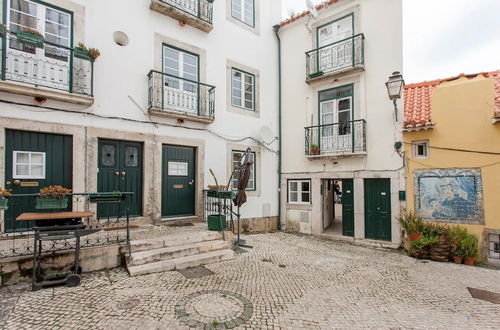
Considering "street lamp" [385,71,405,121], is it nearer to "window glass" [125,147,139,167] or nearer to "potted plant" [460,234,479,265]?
"potted plant" [460,234,479,265]

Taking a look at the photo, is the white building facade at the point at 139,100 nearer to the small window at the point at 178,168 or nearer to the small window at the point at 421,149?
the small window at the point at 178,168

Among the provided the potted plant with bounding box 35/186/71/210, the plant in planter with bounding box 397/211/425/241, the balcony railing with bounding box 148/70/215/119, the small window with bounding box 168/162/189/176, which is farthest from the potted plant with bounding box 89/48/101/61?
the plant in planter with bounding box 397/211/425/241

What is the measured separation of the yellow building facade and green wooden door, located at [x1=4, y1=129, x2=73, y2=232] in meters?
9.24

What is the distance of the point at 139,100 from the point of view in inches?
279

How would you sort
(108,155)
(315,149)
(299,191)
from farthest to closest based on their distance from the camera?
(299,191) → (315,149) → (108,155)

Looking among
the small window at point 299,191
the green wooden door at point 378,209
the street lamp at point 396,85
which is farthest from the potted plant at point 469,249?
the small window at point 299,191

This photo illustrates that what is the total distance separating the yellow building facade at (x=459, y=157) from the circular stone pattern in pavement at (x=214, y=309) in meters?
6.26

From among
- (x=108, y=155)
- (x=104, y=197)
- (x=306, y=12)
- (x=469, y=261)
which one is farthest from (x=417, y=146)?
(x=108, y=155)

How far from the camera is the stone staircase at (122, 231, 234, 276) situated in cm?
489

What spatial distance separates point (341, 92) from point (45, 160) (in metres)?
9.01

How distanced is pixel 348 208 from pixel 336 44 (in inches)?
231

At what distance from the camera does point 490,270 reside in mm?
6098

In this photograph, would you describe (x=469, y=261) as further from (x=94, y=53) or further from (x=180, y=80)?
(x=94, y=53)

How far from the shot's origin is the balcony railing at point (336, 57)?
28.2 feet
